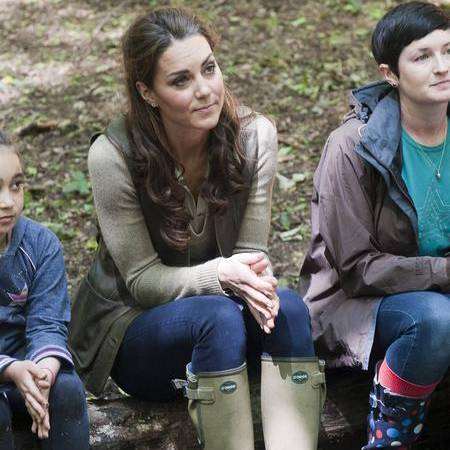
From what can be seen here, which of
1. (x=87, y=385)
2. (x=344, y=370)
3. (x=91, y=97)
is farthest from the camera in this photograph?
(x=91, y=97)

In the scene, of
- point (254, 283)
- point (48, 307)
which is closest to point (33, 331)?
point (48, 307)

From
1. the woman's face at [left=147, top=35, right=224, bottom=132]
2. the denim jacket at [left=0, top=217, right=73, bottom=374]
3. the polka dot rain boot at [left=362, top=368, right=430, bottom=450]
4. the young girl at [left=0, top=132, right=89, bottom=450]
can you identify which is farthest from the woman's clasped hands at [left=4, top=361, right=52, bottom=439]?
the polka dot rain boot at [left=362, top=368, right=430, bottom=450]

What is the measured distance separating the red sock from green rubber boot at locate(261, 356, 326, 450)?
228 mm

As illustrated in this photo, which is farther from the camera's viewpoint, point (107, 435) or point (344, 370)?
point (344, 370)

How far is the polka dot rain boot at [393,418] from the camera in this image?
303 centimetres

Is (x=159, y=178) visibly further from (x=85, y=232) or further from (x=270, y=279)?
(x=85, y=232)

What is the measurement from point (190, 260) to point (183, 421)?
0.60 meters

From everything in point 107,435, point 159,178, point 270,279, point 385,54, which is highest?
point 385,54

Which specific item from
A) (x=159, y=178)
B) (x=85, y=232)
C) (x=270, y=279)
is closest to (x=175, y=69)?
(x=159, y=178)

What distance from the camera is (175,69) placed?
297 centimetres

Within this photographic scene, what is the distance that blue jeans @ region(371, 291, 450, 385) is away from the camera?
2.92m

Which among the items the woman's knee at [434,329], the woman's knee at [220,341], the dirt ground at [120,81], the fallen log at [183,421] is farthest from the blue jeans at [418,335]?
the dirt ground at [120,81]

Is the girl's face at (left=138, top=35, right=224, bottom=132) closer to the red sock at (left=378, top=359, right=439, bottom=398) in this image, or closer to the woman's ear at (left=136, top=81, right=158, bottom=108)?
the woman's ear at (left=136, top=81, right=158, bottom=108)

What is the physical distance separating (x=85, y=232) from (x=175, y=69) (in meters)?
2.19
